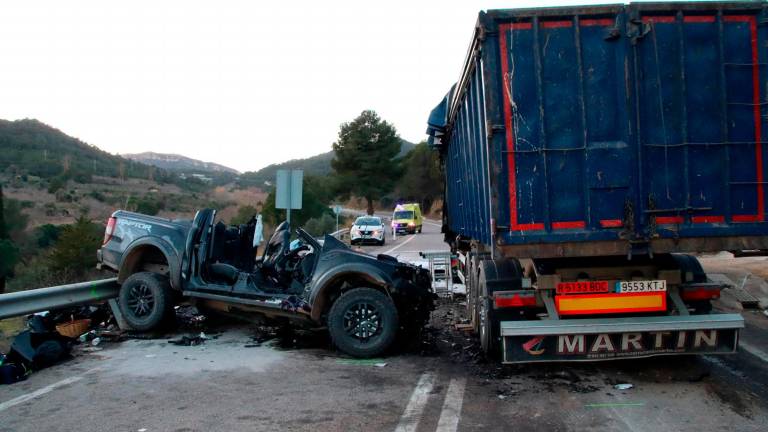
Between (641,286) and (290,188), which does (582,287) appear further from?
(290,188)

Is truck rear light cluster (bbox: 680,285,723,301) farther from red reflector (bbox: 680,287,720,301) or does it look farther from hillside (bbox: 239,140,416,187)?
hillside (bbox: 239,140,416,187)

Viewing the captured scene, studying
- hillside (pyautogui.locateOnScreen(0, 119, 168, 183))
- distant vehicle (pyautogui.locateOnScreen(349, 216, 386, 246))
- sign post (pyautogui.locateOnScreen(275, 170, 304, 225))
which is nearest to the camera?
sign post (pyautogui.locateOnScreen(275, 170, 304, 225))

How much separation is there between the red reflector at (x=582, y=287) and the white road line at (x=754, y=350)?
2488 mm

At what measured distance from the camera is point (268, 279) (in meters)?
8.48

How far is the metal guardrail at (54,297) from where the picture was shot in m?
7.01

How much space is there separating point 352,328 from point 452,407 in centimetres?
221

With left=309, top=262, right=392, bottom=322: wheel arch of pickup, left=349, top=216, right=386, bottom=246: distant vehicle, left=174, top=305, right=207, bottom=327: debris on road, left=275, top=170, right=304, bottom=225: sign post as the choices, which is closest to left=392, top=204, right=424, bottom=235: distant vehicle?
left=349, top=216, right=386, bottom=246: distant vehicle

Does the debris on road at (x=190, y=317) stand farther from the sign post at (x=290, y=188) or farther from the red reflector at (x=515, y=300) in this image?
the red reflector at (x=515, y=300)

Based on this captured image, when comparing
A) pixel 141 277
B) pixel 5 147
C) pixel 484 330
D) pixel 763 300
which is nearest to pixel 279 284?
pixel 141 277

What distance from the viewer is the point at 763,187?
18.9ft

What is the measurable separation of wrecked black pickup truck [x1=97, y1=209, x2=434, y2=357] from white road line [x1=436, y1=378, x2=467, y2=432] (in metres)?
1.34

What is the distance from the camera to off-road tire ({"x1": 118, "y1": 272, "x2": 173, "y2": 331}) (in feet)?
27.1

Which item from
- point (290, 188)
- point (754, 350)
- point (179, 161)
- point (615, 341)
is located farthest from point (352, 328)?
point (179, 161)

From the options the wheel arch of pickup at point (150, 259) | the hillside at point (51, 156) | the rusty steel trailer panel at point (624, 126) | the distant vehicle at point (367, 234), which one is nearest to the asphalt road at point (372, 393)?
the wheel arch of pickup at point (150, 259)
